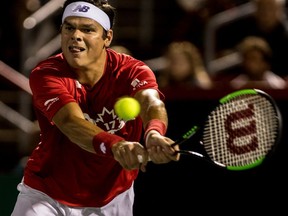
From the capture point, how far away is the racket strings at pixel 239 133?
5504 millimetres

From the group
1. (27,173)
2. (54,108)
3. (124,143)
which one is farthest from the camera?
(27,173)

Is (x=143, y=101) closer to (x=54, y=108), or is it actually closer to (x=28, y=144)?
(x=54, y=108)

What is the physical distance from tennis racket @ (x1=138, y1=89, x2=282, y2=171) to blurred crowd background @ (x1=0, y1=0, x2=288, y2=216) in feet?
4.80

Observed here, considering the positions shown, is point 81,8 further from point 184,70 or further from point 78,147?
point 184,70

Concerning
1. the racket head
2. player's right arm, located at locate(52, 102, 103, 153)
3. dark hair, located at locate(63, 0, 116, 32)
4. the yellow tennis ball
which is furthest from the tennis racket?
dark hair, located at locate(63, 0, 116, 32)

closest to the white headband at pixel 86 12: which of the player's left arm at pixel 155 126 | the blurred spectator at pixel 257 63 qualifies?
the player's left arm at pixel 155 126

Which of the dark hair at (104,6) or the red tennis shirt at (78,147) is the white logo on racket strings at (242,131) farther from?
the dark hair at (104,6)

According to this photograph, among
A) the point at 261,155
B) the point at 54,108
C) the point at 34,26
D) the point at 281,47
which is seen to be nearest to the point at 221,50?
Result: the point at 281,47

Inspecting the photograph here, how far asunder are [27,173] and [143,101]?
876 mm

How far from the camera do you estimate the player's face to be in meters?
5.28

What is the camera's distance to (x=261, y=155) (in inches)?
218

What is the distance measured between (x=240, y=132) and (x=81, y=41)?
1.28 meters

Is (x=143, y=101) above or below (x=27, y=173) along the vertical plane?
above

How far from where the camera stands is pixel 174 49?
27.5 feet
